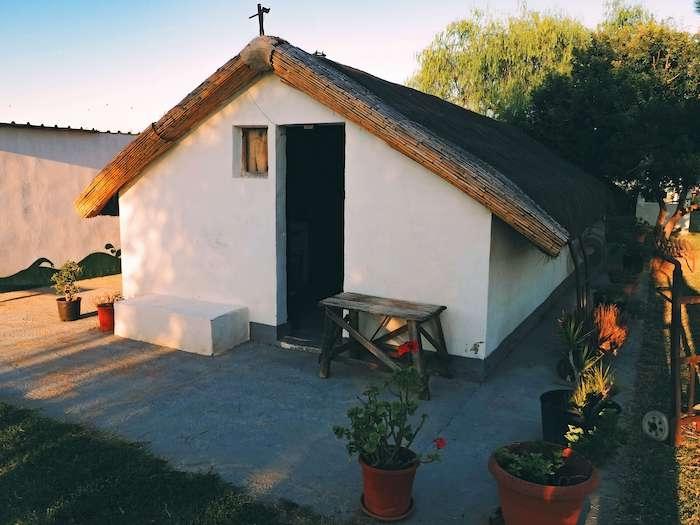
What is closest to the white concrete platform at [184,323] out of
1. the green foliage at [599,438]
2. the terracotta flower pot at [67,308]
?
the terracotta flower pot at [67,308]

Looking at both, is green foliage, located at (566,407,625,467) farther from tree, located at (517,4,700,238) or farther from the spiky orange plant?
tree, located at (517,4,700,238)

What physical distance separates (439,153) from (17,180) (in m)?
11.5

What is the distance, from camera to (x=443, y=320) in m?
7.75

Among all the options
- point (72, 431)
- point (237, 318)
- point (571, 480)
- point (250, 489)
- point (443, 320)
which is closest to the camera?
point (571, 480)

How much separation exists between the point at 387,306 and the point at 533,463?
3.64 meters

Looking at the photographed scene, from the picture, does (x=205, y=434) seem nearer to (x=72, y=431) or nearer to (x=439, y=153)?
(x=72, y=431)

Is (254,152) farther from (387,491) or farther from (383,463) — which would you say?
(387,491)

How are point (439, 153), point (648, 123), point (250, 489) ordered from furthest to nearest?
point (648, 123) < point (439, 153) < point (250, 489)

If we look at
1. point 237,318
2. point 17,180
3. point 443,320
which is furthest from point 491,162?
point 17,180

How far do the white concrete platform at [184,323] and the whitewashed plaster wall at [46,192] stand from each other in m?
6.14

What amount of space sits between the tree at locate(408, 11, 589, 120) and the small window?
63.8 feet

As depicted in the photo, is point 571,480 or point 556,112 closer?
point 571,480

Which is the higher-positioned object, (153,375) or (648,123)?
(648,123)

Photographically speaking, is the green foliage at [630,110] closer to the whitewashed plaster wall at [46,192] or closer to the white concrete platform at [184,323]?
the white concrete platform at [184,323]
